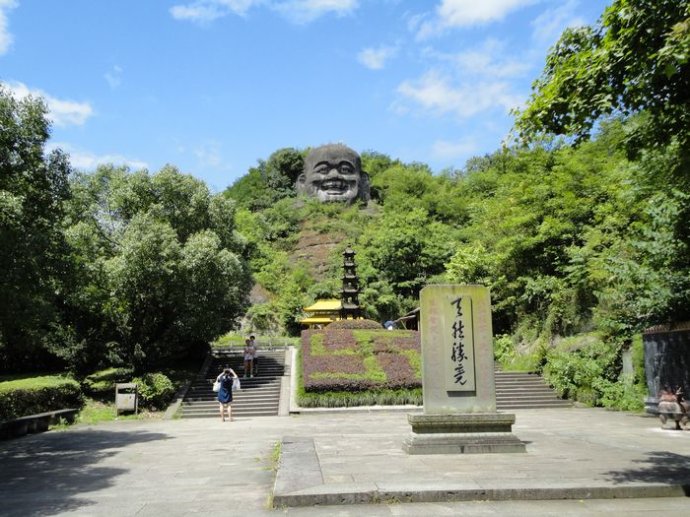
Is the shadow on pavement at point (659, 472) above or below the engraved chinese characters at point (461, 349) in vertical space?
below

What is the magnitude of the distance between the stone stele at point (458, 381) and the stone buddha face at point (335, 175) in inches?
2211

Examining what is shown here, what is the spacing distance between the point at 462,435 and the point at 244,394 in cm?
1205

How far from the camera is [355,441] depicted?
33.2ft

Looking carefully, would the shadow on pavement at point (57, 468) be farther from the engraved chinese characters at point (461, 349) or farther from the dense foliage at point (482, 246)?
the engraved chinese characters at point (461, 349)

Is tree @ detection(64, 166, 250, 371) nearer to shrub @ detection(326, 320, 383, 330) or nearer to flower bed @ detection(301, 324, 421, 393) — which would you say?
flower bed @ detection(301, 324, 421, 393)

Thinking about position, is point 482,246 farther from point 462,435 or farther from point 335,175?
point 335,175

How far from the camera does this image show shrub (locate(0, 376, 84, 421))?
13914 mm

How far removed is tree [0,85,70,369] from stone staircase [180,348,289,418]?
761 centimetres

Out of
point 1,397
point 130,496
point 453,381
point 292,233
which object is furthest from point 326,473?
point 292,233

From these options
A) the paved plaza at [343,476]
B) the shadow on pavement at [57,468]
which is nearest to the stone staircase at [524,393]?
the paved plaza at [343,476]

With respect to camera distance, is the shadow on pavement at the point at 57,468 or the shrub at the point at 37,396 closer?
the shadow on pavement at the point at 57,468

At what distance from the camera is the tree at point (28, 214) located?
30.9ft

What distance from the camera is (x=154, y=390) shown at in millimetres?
17656

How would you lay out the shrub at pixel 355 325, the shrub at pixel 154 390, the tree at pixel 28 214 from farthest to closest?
the shrub at pixel 355 325 → the shrub at pixel 154 390 → the tree at pixel 28 214
